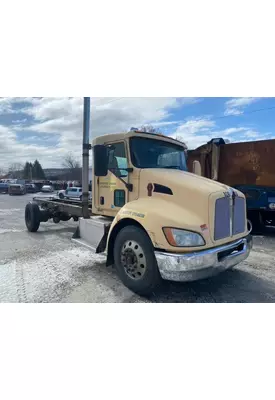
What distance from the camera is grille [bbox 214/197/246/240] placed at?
9.70ft

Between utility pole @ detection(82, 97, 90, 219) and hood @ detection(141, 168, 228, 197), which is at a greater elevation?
utility pole @ detection(82, 97, 90, 219)

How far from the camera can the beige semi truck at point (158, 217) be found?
2.75 meters

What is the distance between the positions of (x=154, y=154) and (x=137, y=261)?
65.2 inches

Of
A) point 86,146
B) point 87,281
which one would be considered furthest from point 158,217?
point 86,146

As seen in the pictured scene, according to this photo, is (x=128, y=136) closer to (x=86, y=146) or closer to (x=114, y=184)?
(x=114, y=184)

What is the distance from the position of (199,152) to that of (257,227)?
117 inches

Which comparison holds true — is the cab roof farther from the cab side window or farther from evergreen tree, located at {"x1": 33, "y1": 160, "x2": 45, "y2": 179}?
evergreen tree, located at {"x1": 33, "y1": 160, "x2": 45, "y2": 179}

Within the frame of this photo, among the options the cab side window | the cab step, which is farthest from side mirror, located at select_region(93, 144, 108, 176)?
the cab step

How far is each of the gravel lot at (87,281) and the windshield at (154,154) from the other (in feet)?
5.96

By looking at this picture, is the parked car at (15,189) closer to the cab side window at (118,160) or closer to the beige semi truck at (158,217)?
the beige semi truck at (158,217)

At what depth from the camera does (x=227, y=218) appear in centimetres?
310

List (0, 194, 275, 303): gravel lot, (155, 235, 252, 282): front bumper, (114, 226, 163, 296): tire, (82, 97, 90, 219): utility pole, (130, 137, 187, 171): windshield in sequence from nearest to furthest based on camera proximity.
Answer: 1. (155, 235, 252, 282): front bumper
2. (114, 226, 163, 296): tire
3. (0, 194, 275, 303): gravel lot
4. (130, 137, 187, 171): windshield
5. (82, 97, 90, 219): utility pole

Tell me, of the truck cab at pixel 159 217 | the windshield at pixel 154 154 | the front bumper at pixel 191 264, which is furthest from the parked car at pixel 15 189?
the front bumper at pixel 191 264
